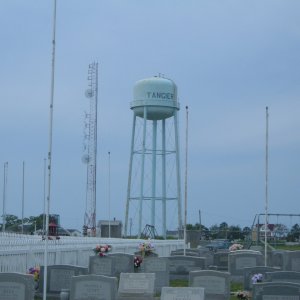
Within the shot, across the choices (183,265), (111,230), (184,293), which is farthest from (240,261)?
(111,230)

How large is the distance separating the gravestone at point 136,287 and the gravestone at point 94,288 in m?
1.95

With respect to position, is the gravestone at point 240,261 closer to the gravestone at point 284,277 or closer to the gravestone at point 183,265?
the gravestone at point 183,265

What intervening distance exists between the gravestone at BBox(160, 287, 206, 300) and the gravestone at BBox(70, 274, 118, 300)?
120cm

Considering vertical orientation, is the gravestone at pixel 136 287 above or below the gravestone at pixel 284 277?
below

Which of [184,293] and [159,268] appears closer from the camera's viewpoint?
[184,293]

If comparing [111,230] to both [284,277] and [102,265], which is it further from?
[284,277]

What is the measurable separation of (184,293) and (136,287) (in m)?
3.07

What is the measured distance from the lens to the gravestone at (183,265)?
24.9 m

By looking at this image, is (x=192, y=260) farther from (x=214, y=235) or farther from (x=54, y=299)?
(x=214, y=235)

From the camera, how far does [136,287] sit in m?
17.3

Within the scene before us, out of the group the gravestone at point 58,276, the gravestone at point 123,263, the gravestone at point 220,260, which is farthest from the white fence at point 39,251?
the gravestone at point 220,260

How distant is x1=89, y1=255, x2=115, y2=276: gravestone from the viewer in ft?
73.3

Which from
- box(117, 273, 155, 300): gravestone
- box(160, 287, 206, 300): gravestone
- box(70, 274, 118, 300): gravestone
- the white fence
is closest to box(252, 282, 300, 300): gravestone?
box(160, 287, 206, 300): gravestone

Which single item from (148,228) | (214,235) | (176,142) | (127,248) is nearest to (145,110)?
(176,142)
